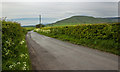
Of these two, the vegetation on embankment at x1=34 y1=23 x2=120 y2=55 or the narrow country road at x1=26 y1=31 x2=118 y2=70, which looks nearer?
the narrow country road at x1=26 y1=31 x2=118 y2=70

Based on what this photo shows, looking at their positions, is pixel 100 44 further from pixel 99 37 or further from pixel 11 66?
pixel 11 66

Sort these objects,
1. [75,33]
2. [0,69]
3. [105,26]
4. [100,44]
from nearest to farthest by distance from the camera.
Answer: [0,69]
[100,44]
[105,26]
[75,33]

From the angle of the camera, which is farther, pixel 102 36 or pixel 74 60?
pixel 102 36

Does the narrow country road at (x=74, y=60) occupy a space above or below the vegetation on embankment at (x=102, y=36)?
below

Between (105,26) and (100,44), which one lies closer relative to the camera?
(100,44)

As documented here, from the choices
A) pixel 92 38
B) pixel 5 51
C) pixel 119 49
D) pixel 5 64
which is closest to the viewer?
pixel 5 64

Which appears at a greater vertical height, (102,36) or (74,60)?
(102,36)

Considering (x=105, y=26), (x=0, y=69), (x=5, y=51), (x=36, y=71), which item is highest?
(x=105, y=26)

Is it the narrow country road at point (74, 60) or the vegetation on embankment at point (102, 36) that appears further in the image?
the vegetation on embankment at point (102, 36)

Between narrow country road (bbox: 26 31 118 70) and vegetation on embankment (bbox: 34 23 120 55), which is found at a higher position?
vegetation on embankment (bbox: 34 23 120 55)

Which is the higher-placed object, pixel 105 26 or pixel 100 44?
pixel 105 26

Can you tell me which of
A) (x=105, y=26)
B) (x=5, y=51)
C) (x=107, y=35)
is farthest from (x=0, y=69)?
(x=105, y=26)

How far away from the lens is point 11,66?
16.0 feet

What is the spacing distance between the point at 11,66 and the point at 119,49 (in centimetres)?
820
